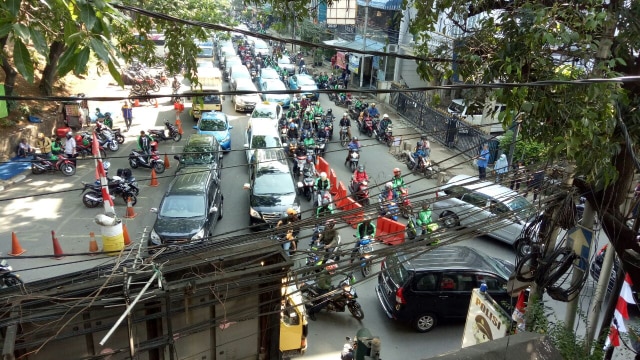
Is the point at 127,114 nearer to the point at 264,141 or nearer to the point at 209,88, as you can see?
the point at 209,88

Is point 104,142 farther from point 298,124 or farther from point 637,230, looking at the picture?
point 637,230

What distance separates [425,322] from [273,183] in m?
5.91

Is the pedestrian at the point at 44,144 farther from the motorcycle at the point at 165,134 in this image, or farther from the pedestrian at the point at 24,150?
the motorcycle at the point at 165,134

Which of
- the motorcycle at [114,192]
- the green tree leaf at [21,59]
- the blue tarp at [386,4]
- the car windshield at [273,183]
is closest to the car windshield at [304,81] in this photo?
the blue tarp at [386,4]

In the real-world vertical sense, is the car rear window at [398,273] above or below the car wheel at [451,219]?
below

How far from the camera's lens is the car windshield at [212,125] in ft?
61.2

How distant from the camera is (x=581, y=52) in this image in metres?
4.45

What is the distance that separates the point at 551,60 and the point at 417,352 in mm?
5890

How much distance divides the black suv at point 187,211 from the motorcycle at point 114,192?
1840 mm

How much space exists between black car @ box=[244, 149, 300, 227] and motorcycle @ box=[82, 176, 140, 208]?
3.30 meters

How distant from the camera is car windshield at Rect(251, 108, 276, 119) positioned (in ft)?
67.9

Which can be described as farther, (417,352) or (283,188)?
(283,188)

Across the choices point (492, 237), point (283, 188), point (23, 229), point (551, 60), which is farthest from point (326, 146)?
point (551, 60)

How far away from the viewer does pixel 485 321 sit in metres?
7.13
